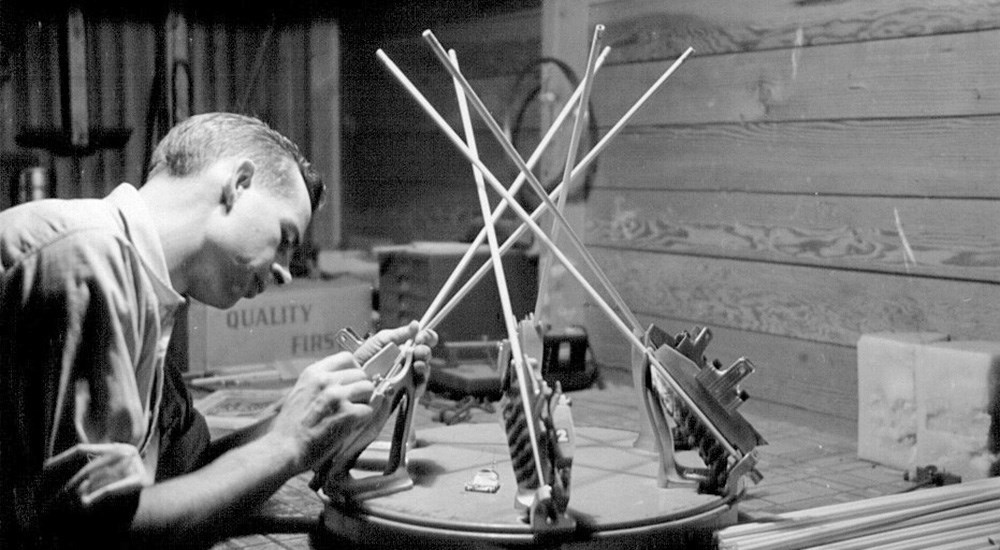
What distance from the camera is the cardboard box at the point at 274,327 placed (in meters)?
3.60

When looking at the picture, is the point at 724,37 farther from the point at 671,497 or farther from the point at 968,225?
the point at 671,497

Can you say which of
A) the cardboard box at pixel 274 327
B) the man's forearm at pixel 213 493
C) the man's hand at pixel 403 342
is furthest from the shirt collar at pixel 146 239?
the cardboard box at pixel 274 327

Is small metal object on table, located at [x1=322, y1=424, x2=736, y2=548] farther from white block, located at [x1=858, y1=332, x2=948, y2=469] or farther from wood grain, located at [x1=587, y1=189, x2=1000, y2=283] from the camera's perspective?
wood grain, located at [x1=587, y1=189, x2=1000, y2=283]

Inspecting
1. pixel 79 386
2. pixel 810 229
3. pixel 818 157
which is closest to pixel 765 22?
pixel 818 157

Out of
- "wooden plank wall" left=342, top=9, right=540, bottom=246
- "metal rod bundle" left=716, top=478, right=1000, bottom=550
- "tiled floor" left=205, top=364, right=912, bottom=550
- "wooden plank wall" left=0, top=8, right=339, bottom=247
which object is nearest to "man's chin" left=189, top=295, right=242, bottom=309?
"tiled floor" left=205, top=364, right=912, bottom=550

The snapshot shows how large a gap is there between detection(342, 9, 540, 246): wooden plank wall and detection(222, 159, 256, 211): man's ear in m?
2.32

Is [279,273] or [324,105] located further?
[324,105]

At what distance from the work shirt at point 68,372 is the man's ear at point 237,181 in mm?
185

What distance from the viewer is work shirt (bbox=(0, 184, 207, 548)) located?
1.29 metres

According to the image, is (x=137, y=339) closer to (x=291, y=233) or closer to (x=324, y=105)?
(x=291, y=233)

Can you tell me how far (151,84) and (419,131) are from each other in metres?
1.02

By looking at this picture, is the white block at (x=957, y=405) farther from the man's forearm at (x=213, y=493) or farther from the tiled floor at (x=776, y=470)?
the man's forearm at (x=213, y=493)

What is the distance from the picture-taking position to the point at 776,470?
2439 millimetres

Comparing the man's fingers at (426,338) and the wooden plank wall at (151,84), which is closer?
→ the man's fingers at (426,338)
